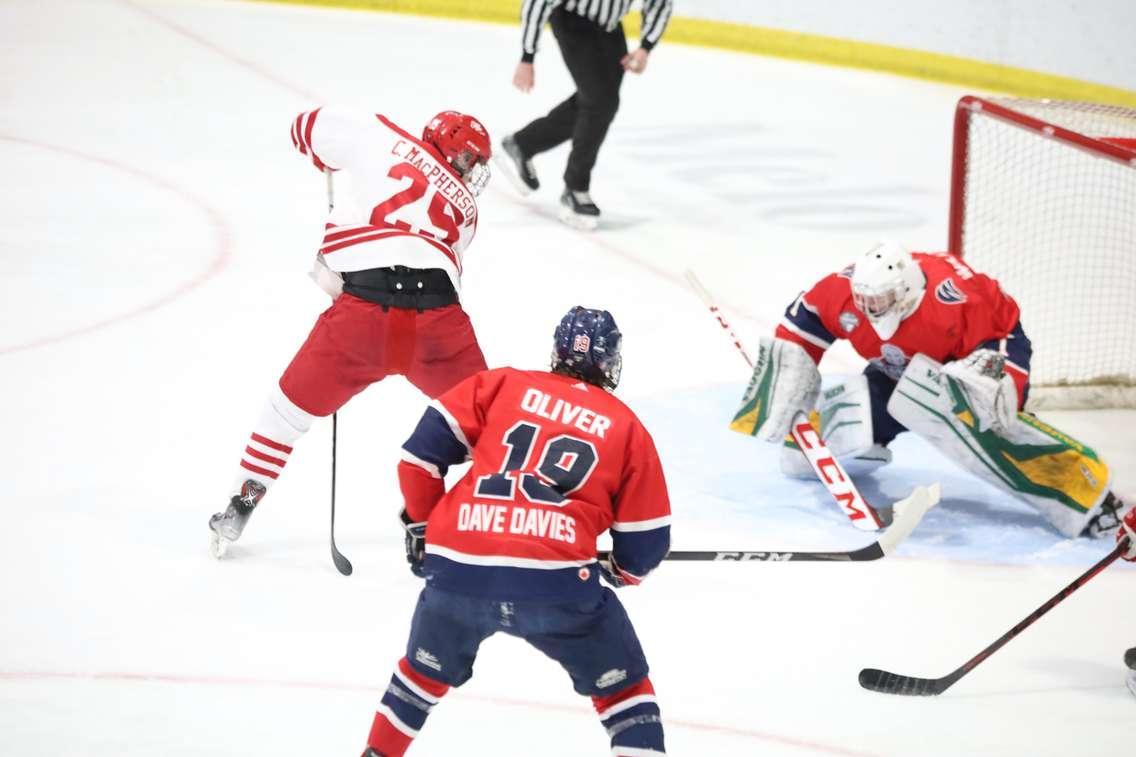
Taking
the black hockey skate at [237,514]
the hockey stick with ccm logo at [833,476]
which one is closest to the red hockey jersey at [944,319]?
the hockey stick with ccm logo at [833,476]

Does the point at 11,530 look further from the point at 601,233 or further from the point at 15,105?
the point at 15,105

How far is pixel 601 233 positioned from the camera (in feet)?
22.2

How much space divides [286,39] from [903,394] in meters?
5.57

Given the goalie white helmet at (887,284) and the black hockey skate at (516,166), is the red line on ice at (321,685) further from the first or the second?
the black hockey skate at (516,166)

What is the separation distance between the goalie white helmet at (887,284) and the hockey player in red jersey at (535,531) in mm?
1506

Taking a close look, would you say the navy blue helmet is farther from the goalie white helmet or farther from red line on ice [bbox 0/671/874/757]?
the goalie white helmet

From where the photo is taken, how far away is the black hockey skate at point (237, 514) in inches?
153

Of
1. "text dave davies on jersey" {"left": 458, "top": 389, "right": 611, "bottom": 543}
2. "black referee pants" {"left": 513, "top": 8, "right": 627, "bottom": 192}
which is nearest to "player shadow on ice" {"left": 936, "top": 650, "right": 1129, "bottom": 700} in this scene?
"text dave davies on jersey" {"left": 458, "top": 389, "right": 611, "bottom": 543}

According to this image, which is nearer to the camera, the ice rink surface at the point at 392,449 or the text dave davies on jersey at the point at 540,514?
the text dave davies on jersey at the point at 540,514

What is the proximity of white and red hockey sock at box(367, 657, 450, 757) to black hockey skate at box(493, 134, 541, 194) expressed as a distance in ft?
14.2

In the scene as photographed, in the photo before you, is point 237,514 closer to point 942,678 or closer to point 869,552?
point 869,552

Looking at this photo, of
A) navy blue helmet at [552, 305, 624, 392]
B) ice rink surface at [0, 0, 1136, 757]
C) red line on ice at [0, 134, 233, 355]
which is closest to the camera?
navy blue helmet at [552, 305, 624, 392]

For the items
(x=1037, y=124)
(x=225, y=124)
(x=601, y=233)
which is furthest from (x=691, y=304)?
(x=225, y=124)

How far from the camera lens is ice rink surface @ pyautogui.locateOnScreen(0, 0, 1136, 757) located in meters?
3.39
